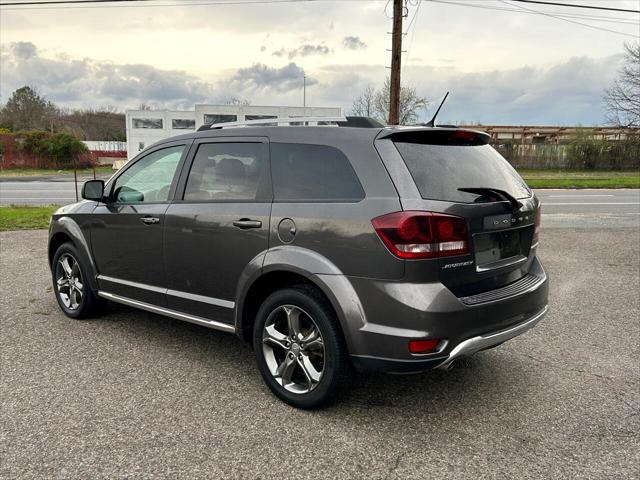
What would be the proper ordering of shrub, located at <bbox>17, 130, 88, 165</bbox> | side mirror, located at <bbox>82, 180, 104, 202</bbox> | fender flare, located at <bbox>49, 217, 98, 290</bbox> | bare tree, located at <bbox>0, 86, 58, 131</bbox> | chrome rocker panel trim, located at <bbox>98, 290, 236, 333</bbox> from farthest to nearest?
bare tree, located at <bbox>0, 86, 58, 131</bbox>, shrub, located at <bbox>17, 130, 88, 165</bbox>, fender flare, located at <bbox>49, 217, 98, 290</bbox>, side mirror, located at <bbox>82, 180, 104, 202</bbox>, chrome rocker panel trim, located at <bbox>98, 290, 236, 333</bbox>

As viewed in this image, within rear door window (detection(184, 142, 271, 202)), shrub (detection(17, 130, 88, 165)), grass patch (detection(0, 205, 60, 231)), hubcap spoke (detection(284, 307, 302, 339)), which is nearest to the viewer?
hubcap spoke (detection(284, 307, 302, 339))

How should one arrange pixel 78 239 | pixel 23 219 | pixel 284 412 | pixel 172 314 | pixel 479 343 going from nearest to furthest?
pixel 479 343
pixel 284 412
pixel 172 314
pixel 78 239
pixel 23 219

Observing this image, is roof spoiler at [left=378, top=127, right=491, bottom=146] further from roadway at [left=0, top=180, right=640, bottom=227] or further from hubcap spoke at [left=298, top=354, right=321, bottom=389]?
roadway at [left=0, top=180, right=640, bottom=227]

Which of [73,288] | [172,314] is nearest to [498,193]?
[172,314]

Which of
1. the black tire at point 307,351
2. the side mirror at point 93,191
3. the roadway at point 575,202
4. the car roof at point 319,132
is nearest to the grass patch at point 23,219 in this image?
the roadway at point 575,202

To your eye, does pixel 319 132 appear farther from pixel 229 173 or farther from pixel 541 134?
pixel 541 134

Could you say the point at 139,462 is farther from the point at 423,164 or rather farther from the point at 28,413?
the point at 423,164

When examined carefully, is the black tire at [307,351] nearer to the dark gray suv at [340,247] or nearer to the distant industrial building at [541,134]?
the dark gray suv at [340,247]

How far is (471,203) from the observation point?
3.06 m

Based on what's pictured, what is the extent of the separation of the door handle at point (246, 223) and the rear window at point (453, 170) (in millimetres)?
1015

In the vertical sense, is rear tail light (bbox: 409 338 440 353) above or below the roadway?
above

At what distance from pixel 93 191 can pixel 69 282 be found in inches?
42.9

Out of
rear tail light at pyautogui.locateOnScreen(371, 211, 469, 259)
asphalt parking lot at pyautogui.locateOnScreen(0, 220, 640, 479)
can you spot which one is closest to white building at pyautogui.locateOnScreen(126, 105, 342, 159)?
asphalt parking lot at pyautogui.locateOnScreen(0, 220, 640, 479)

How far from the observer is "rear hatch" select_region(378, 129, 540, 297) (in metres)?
2.95
